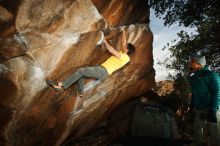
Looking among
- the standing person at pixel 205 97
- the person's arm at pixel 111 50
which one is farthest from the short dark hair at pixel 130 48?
the standing person at pixel 205 97

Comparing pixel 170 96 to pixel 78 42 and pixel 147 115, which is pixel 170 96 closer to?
pixel 147 115

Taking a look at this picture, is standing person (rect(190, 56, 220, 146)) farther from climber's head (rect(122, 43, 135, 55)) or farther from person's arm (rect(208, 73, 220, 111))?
climber's head (rect(122, 43, 135, 55))

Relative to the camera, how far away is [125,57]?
9719mm

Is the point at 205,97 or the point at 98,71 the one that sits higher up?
the point at 98,71

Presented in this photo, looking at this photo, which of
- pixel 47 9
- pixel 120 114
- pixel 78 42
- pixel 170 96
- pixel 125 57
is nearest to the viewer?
pixel 47 9

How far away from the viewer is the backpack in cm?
977

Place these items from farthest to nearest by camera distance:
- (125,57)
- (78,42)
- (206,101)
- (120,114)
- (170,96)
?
(170,96) < (120,114) < (125,57) < (78,42) < (206,101)

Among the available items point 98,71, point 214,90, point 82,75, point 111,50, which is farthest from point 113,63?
point 214,90

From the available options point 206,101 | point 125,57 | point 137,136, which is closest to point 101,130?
point 137,136

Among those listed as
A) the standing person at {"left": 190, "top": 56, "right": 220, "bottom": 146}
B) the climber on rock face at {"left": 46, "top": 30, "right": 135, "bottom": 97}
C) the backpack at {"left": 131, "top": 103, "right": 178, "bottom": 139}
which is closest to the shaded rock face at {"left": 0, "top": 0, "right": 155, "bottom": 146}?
the climber on rock face at {"left": 46, "top": 30, "right": 135, "bottom": 97}

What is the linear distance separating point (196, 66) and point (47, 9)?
469 centimetres

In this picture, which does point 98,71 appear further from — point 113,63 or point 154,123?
point 154,123

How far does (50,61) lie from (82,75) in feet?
3.71

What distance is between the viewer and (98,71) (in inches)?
345
